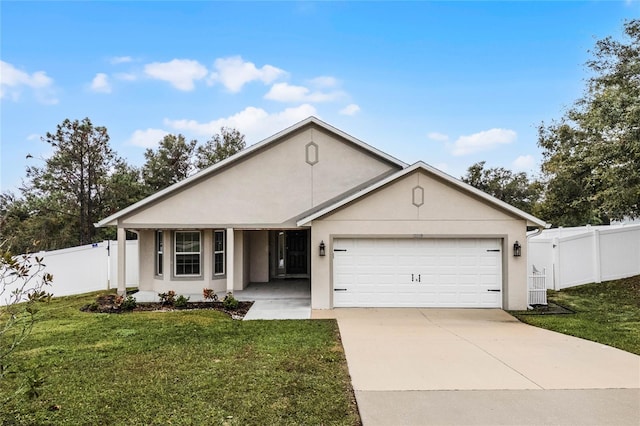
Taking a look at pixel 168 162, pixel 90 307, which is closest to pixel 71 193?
pixel 168 162

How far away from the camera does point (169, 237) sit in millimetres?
14125

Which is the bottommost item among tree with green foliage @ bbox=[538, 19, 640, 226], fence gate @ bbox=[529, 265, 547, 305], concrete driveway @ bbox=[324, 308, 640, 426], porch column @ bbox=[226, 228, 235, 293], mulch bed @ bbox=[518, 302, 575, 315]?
mulch bed @ bbox=[518, 302, 575, 315]

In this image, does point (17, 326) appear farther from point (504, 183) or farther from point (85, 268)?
point (504, 183)

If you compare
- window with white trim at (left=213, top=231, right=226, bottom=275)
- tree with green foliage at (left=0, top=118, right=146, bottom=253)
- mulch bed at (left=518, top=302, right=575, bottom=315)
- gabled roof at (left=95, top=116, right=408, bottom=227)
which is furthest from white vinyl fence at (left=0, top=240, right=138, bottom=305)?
mulch bed at (left=518, top=302, right=575, bottom=315)

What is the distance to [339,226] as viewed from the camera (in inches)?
470

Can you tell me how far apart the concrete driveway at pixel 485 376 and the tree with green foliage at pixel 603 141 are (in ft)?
23.6

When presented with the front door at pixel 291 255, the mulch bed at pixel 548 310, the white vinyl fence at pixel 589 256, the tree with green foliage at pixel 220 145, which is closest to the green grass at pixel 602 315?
the mulch bed at pixel 548 310

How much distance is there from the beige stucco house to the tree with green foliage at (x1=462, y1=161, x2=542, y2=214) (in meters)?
31.4

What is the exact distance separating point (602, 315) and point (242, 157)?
11.6 m

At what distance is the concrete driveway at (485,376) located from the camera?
15.8ft

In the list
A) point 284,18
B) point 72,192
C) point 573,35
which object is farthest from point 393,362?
point 72,192

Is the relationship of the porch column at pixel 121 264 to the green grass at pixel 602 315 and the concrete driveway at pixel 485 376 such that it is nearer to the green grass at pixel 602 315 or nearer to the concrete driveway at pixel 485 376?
the concrete driveway at pixel 485 376

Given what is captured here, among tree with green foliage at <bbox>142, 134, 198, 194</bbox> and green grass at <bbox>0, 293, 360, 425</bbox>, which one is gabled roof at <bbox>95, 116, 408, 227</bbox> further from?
tree with green foliage at <bbox>142, 134, 198, 194</bbox>

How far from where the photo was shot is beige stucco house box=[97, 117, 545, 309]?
38.8ft
